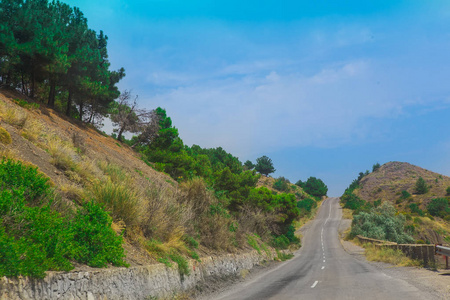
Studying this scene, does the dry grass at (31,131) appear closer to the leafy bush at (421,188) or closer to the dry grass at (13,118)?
the dry grass at (13,118)

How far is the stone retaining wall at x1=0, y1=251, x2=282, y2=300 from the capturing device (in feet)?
17.1

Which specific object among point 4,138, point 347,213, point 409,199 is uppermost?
point 409,199

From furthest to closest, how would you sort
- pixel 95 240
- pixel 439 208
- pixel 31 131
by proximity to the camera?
1. pixel 439 208
2. pixel 31 131
3. pixel 95 240

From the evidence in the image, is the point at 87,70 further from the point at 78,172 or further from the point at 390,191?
the point at 390,191

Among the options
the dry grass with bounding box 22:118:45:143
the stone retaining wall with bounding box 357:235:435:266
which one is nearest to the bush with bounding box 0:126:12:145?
the dry grass with bounding box 22:118:45:143

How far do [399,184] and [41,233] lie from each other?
128172mm

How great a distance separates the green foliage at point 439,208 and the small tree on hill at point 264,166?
242 feet

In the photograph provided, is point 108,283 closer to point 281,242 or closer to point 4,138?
point 4,138

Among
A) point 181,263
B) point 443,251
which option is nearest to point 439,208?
point 443,251

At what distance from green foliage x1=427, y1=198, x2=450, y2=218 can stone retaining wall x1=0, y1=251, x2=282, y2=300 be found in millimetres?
74741

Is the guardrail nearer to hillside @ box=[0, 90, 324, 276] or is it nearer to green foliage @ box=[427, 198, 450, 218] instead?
hillside @ box=[0, 90, 324, 276]

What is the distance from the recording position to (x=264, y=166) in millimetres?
141000

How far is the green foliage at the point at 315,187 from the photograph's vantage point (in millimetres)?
139000

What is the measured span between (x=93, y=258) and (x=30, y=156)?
6.32 m
